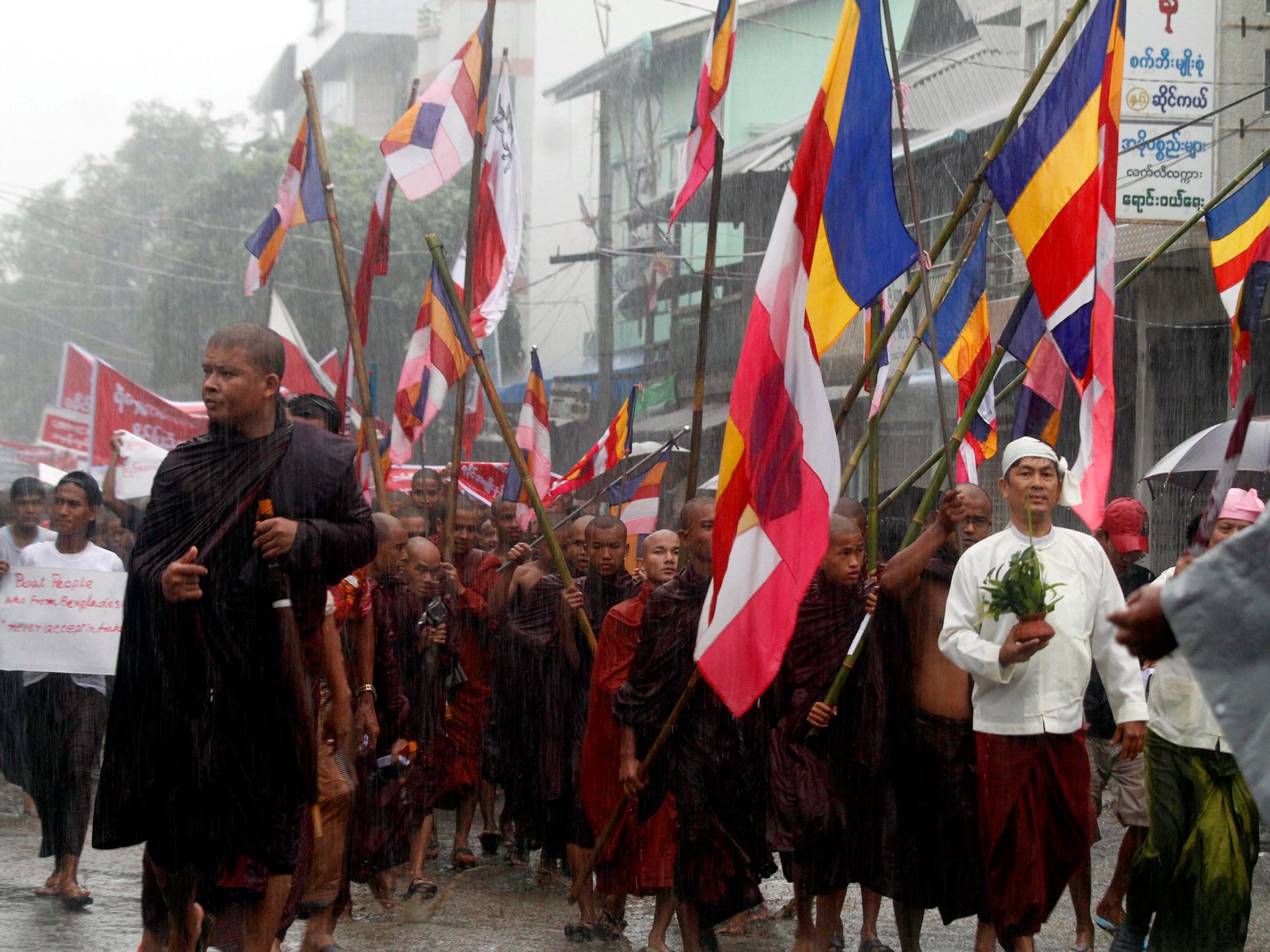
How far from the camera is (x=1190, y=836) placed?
5062mm

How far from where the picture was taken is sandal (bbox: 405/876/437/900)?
22.5 feet

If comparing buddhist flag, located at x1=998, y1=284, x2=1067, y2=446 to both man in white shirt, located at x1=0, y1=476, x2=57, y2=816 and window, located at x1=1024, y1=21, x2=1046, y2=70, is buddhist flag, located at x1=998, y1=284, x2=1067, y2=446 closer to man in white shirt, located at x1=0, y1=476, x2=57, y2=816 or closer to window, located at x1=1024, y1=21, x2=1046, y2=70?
man in white shirt, located at x1=0, y1=476, x2=57, y2=816

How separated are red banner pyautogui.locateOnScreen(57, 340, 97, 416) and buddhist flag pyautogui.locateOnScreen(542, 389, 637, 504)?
574 centimetres

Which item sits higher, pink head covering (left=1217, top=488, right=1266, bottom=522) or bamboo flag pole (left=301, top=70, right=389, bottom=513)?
bamboo flag pole (left=301, top=70, right=389, bottom=513)

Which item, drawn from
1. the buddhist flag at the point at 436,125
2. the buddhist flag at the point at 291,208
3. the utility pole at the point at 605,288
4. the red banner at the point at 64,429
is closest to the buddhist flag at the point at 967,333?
the buddhist flag at the point at 436,125

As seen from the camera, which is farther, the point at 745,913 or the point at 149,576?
the point at 745,913

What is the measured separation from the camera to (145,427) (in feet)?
39.2

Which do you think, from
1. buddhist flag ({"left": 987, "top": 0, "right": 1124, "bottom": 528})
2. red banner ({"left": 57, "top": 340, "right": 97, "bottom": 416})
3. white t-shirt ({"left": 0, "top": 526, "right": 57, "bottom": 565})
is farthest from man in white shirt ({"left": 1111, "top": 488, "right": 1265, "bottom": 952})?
red banner ({"left": 57, "top": 340, "right": 97, "bottom": 416})

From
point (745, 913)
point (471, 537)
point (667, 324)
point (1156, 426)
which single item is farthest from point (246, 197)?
point (745, 913)

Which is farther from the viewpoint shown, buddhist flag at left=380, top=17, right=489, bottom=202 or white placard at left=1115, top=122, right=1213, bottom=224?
white placard at left=1115, top=122, right=1213, bottom=224

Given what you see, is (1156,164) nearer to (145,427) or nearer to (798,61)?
(145,427)

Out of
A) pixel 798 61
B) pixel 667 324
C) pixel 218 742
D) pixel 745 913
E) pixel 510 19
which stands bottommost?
pixel 745 913

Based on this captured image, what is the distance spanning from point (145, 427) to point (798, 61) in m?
→ 21.5

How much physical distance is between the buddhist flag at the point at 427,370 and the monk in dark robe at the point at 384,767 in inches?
72.7
